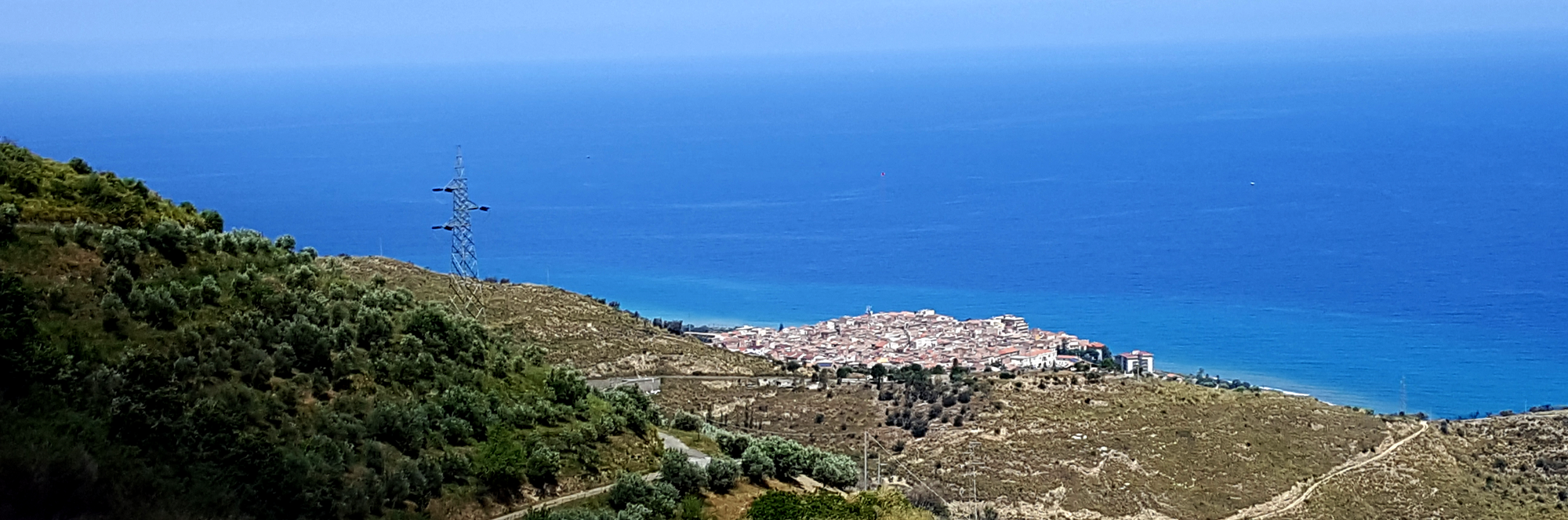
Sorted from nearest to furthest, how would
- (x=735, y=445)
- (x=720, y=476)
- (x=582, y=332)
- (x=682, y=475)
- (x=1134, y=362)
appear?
(x=682, y=475)
(x=720, y=476)
(x=735, y=445)
(x=582, y=332)
(x=1134, y=362)

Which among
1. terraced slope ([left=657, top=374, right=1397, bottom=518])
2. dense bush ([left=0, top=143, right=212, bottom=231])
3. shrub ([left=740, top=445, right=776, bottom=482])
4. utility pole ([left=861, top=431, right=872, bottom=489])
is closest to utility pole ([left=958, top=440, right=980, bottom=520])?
terraced slope ([left=657, top=374, right=1397, bottom=518])

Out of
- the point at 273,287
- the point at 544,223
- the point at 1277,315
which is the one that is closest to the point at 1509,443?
the point at 273,287

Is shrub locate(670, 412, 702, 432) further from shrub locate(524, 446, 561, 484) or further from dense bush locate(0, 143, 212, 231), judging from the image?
dense bush locate(0, 143, 212, 231)

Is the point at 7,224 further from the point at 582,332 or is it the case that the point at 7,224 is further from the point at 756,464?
the point at 582,332

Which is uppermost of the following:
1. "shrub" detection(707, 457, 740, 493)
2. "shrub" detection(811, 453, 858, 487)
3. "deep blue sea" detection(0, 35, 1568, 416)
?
"deep blue sea" detection(0, 35, 1568, 416)

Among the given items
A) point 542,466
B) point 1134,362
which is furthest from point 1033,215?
point 542,466

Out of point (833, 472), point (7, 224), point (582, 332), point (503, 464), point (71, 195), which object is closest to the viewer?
point (503, 464)
